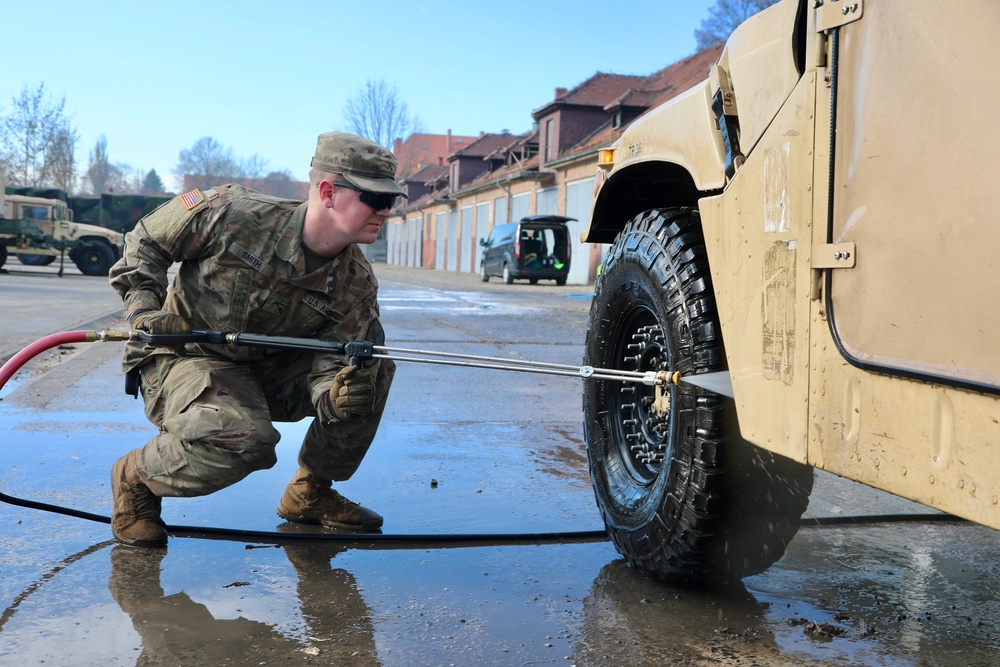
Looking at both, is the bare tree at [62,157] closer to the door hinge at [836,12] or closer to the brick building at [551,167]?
the brick building at [551,167]

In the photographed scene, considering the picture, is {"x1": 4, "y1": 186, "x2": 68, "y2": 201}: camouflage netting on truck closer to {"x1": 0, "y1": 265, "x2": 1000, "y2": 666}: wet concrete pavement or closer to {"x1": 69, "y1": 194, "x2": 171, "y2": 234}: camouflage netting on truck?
{"x1": 69, "y1": 194, "x2": 171, "y2": 234}: camouflage netting on truck

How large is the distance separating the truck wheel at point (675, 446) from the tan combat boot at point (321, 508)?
798 mm

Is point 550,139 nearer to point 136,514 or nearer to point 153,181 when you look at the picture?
point 136,514

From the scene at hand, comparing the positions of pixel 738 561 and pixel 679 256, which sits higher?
pixel 679 256

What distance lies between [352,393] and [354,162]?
727mm

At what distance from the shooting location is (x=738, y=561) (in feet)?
8.19

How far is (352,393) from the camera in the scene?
2.85 meters

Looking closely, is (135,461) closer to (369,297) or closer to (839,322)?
(369,297)

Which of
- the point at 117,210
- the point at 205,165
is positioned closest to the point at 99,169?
the point at 205,165

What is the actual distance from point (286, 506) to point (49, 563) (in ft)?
2.58

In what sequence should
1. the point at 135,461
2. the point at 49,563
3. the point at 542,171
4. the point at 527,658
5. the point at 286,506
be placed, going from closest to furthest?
the point at 527,658
the point at 49,563
the point at 135,461
the point at 286,506
the point at 542,171

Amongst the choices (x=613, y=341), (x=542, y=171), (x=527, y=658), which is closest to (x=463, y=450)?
(x=613, y=341)

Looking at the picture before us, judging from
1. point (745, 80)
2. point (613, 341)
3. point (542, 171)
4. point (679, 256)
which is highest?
point (542, 171)

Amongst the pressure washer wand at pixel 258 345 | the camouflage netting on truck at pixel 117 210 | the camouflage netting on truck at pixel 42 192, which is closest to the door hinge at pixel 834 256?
the pressure washer wand at pixel 258 345
